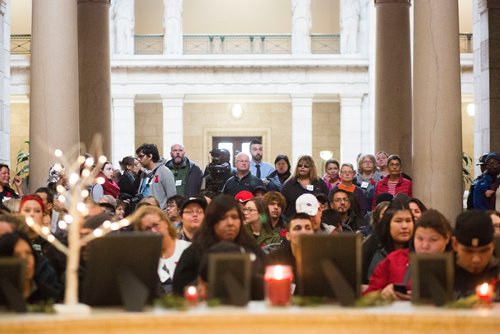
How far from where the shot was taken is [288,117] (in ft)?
150

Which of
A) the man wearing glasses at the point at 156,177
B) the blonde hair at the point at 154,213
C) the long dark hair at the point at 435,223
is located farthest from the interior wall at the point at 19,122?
the long dark hair at the point at 435,223

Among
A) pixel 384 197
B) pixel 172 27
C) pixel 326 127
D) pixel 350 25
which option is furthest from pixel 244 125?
pixel 384 197

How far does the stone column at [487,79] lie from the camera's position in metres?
20.8

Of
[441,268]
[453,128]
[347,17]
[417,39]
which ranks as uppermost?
[347,17]

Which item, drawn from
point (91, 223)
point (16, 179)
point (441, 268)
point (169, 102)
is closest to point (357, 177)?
point (16, 179)

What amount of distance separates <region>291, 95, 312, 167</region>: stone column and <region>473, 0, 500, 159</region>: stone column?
20.1 meters

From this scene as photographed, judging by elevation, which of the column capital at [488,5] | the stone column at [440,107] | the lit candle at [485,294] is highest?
the column capital at [488,5]

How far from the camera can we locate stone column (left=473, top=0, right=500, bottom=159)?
818 inches

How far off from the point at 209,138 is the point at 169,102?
4338mm

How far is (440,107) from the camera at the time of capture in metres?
15.1

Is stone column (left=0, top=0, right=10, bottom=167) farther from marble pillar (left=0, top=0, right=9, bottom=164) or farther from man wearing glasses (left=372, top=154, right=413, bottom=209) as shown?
man wearing glasses (left=372, top=154, right=413, bottom=209)

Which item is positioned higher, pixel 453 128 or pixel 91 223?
pixel 453 128

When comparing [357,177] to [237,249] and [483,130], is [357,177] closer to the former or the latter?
[483,130]

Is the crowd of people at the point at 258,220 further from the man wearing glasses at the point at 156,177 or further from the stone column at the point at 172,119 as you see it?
the stone column at the point at 172,119
